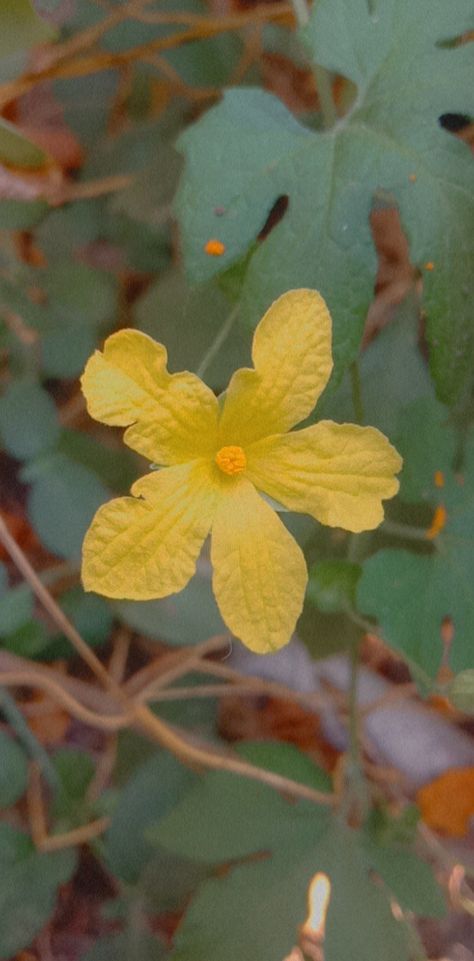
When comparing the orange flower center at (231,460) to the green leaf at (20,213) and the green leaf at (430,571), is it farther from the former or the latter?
the green leaf at (20,213)

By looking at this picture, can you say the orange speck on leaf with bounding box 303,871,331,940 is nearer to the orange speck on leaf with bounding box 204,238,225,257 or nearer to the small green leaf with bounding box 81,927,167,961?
the small green leaf with bounding box 81,927,167,961

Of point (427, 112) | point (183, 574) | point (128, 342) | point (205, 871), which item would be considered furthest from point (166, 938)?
point (427, 112)

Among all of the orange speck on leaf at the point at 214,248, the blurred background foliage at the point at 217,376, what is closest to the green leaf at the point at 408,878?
the blurred background foliage at the point at 217,376

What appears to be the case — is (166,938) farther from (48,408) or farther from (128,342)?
(128,342)

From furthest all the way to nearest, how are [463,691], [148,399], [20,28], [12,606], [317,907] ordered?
[317,907] → [12,606] → [20,28] → [463,691] → [148,399]

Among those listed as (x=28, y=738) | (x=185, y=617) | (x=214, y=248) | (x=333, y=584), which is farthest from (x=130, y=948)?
(x=214, y=248)

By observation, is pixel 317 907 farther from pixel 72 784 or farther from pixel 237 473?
pixel 237 473
